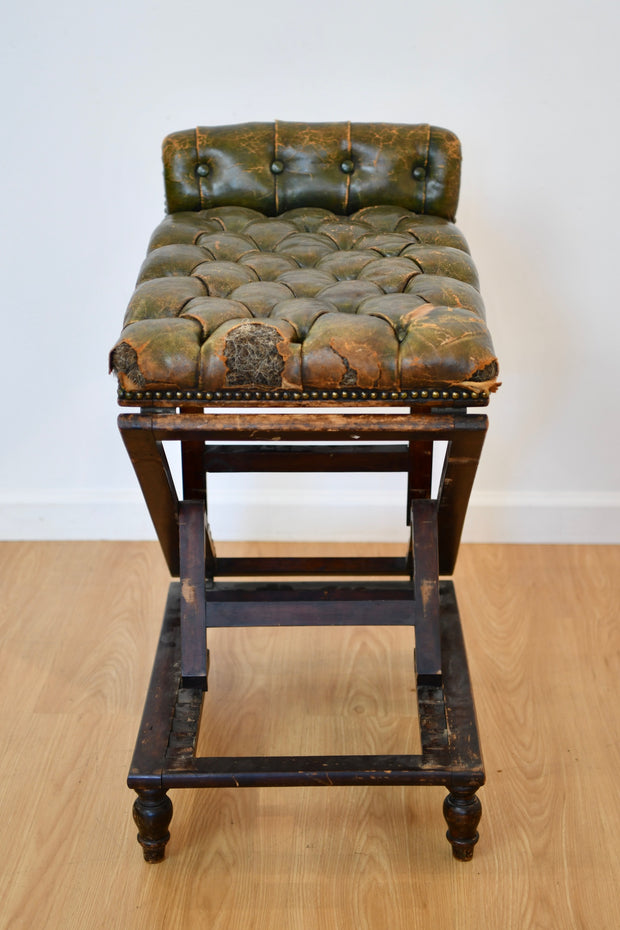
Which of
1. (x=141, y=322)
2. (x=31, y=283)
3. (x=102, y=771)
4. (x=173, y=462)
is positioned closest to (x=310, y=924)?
(x=102, y=771)

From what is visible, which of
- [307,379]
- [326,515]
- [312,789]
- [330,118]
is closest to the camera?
[307,379]

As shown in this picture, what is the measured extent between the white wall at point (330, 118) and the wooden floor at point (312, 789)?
218 millimetres

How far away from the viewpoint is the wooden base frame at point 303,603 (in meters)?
1.04

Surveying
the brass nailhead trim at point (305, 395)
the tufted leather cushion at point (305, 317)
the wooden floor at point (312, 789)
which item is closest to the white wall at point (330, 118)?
the wooden floor at point (312, 789)

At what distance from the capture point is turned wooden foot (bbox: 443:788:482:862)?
1154 millimetres

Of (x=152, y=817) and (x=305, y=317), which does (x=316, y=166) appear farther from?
(x=152, y=817)

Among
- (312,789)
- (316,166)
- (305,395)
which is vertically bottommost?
(312,789)

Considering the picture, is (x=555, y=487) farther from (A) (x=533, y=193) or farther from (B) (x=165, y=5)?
(B) (x=165, y=5)

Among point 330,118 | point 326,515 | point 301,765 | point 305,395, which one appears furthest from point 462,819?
point 330,118

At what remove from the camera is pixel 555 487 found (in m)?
1.89

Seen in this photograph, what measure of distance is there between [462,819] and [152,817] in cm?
36

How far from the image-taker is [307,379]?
98cm

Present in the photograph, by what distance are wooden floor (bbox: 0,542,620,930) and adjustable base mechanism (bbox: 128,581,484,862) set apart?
7 centimetres

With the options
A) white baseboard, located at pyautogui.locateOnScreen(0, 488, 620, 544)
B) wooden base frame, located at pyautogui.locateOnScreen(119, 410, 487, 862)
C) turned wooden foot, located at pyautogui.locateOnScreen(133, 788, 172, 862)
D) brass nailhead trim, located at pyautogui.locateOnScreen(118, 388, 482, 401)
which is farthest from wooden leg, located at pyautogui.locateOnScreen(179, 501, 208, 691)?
white baseboard, located at pyautogui.locateOnScreen(0, 488, 620, 544)
